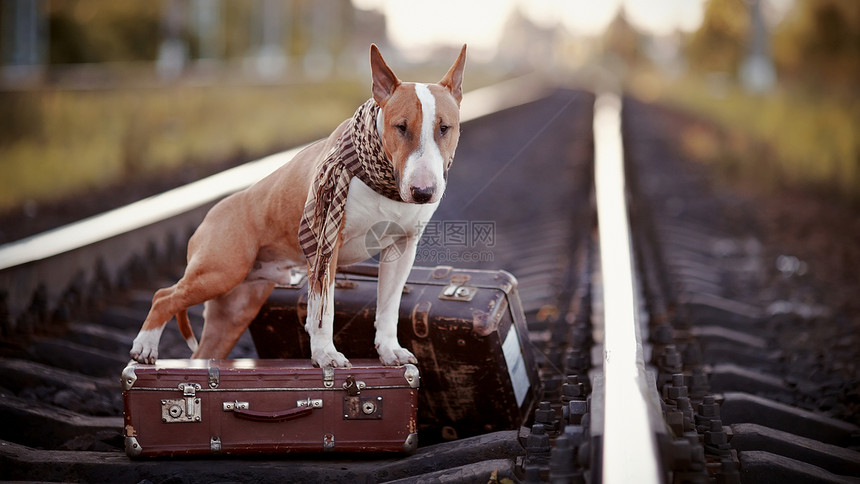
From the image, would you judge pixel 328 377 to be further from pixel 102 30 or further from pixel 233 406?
pixel 102 30

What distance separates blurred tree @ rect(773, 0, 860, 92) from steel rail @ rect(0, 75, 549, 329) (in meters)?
15.3

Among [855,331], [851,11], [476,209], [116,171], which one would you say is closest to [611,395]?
[855,331]

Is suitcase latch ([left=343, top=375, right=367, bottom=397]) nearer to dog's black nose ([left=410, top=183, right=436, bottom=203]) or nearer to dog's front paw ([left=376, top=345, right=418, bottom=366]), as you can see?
dog's front paw ([left=376, top=345, right=418, bottom=366])

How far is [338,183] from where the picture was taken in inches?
132

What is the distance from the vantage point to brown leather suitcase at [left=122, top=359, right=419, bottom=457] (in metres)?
3.40

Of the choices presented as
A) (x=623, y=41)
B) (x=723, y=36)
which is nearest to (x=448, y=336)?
(x=723, y=36)

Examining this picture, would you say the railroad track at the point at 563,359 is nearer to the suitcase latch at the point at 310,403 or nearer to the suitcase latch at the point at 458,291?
the suitcase latch at the point at 310,403

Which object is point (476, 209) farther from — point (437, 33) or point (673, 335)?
point (673, 335)

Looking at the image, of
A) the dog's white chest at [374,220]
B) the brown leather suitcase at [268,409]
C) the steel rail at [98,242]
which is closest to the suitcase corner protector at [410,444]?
the brown leather suitcase at [268,409]

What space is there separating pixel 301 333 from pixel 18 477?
1244 millimetres

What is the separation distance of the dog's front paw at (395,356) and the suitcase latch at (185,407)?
693 mm

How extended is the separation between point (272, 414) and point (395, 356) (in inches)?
20.0

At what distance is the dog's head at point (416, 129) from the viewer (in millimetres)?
3061

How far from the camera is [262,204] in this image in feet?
12.1
